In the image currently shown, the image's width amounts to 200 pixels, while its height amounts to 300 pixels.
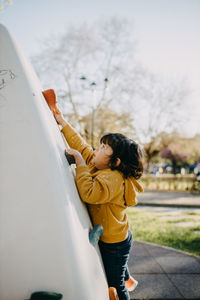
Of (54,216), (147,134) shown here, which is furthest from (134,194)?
(147,134)

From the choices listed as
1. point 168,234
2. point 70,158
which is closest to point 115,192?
point 70,158

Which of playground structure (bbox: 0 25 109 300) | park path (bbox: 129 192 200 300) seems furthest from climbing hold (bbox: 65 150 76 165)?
park path (bbox: 129 192 200 300)

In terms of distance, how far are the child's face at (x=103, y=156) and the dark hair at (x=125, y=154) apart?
2cm

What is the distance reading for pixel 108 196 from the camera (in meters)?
1.18

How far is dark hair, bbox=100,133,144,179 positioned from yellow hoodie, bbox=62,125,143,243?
4 centimetres

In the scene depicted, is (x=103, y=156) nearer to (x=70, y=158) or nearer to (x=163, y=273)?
(x=70, y=158)

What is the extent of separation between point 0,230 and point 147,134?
2172 cm

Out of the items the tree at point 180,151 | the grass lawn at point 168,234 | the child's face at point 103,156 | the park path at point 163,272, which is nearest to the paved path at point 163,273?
the park path at point 163,272

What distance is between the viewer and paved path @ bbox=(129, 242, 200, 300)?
7.80ft

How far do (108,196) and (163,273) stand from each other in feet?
7.41

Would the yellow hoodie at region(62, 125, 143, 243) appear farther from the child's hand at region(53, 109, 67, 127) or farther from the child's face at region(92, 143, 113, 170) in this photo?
the child's hand at region(53, 109, 67, 127)

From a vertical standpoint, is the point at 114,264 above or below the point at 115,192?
below

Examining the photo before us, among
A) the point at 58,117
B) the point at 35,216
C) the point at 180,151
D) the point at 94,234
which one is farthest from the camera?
the point at 180,151

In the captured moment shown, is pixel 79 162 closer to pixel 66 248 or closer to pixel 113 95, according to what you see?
pixel 66 248
